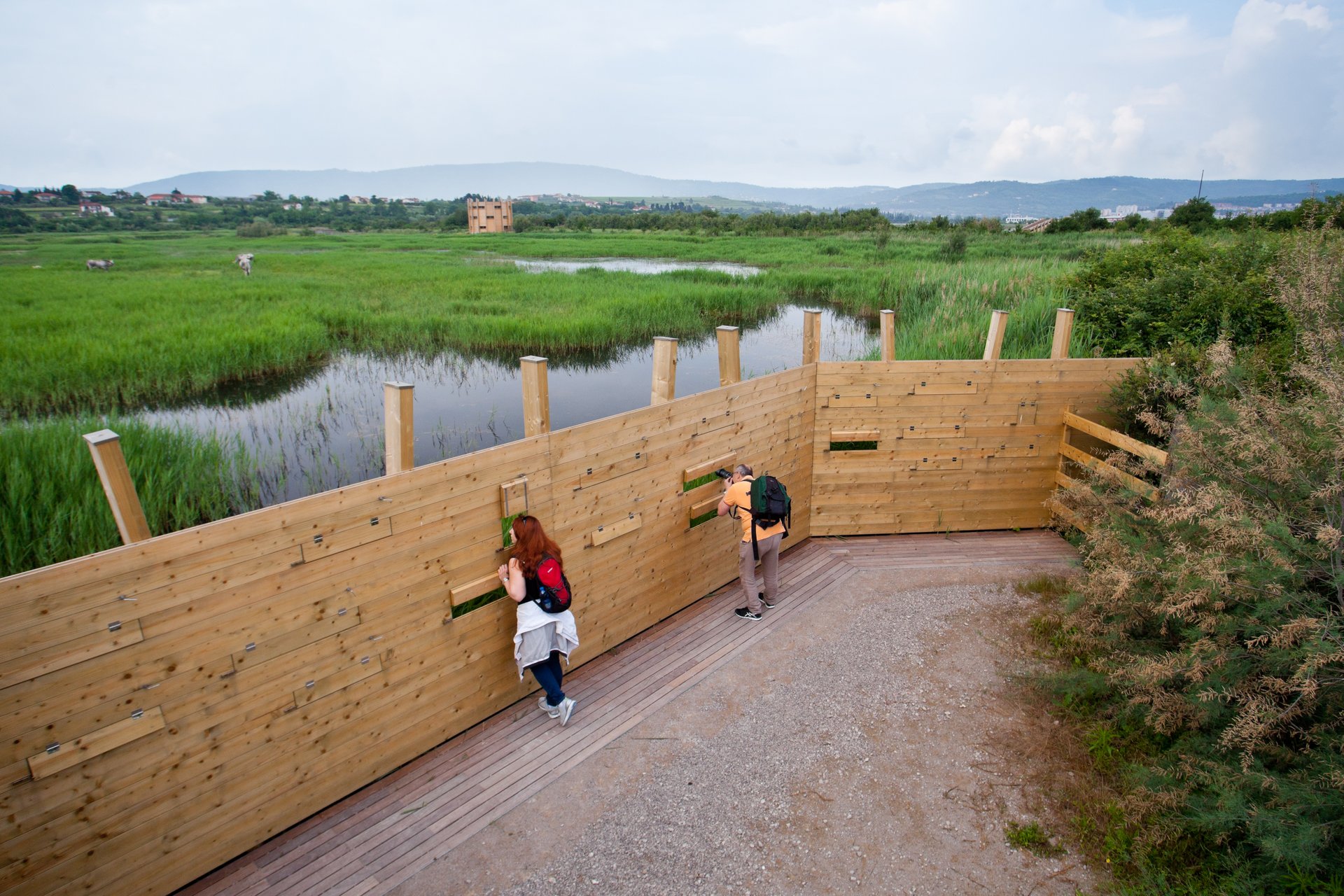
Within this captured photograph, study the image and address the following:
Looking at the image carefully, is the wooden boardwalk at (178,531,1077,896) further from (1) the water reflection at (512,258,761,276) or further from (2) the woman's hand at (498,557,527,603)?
(1) the water reflection at (512,258,761,276)

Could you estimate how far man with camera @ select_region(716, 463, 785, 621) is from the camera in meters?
5.95

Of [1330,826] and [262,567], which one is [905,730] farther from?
[262,567]

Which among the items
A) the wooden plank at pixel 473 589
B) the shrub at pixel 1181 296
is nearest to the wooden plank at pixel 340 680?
the wooden plank at pixel 473 589

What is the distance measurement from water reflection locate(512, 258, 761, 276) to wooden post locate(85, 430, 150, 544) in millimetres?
24710

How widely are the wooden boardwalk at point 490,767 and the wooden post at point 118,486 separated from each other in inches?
74.5

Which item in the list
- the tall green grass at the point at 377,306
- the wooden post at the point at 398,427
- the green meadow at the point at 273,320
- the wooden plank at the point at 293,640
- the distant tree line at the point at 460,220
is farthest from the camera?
the distant tree line at the point at 460,220

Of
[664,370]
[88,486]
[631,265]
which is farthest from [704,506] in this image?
[631,265]

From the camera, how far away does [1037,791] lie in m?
4.20

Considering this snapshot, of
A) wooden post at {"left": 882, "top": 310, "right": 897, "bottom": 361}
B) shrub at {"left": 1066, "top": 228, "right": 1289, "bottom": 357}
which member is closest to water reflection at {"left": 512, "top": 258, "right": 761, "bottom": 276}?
shrub at {"left": 1066, "top": 228, "right": 1289, "bottom": 357}

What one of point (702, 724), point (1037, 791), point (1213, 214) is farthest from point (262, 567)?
point (1213, 214)

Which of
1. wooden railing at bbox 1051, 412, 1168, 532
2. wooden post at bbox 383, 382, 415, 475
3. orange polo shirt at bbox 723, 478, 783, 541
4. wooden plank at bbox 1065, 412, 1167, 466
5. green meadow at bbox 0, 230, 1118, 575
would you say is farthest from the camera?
green meadow at bbox 0, 230, 1118, 575

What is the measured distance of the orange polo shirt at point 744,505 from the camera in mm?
5930

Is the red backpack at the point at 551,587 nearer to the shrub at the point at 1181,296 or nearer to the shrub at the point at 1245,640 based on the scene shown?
the shrub at the point at 1245,640

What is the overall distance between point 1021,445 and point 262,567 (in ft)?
24.3
